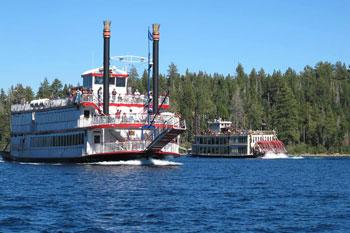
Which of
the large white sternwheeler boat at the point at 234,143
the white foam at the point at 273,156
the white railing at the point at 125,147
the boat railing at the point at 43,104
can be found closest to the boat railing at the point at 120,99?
the boat railing at the point at 43,104

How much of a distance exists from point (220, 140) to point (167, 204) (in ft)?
405

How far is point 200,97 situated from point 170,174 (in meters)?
131

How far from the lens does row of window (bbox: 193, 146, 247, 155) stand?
162 metres

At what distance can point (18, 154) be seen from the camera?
10538cm

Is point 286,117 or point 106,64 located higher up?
point 286,117

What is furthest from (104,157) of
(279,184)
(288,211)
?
(288,211)

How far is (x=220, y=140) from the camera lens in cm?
16662

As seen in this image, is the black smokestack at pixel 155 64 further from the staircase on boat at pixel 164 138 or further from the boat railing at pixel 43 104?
the boat railing at pixel 43 104

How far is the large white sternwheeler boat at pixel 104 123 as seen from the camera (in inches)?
3132

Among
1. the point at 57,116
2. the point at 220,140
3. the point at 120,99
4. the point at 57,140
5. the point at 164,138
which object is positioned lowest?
the point at 164,138

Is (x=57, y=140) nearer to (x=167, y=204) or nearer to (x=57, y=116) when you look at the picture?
(x=57, y=116)

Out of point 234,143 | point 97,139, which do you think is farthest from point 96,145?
point 234,143

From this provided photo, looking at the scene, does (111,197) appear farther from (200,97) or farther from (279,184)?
(200,97)

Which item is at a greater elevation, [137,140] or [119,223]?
[137,140]
